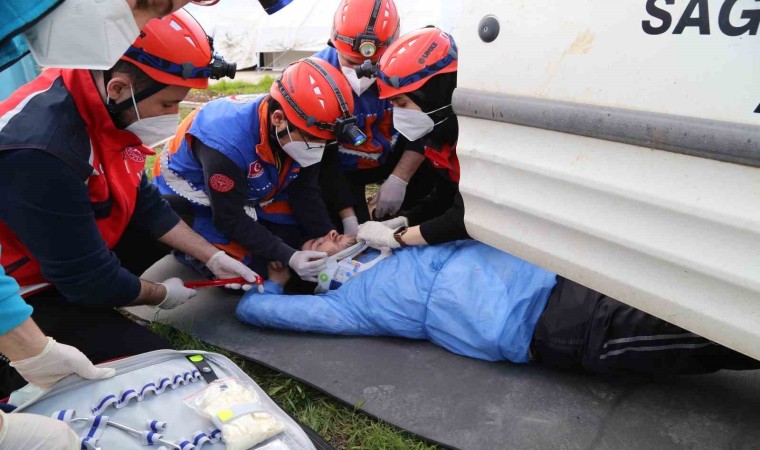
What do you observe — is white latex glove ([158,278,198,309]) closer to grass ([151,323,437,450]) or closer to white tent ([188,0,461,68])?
grass ([151,323,437,450])

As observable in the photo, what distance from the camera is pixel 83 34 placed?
4.53 feet

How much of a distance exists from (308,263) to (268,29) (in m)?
8.48

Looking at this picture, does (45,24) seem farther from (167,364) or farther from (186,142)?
(186,142)

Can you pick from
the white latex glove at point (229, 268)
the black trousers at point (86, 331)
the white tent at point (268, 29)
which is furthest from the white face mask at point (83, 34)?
the white tent at point (268, 29)

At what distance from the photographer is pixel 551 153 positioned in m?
1.44

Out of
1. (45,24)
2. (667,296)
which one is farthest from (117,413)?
(667,296)

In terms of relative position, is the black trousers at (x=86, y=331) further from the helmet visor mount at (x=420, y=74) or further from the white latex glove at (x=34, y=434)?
the helmet visor mount at (x=420, y=74)

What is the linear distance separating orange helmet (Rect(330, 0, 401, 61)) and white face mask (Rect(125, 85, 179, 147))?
144 centimetres

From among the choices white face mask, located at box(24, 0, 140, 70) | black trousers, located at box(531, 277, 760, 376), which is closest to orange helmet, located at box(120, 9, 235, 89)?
white face mask, located at box(24, 0, 140, 70)

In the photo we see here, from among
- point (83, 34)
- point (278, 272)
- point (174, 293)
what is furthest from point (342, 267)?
point (83, 34)

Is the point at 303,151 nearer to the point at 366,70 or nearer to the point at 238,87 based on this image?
the point at 366,70

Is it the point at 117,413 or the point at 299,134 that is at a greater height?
the point at 299,134

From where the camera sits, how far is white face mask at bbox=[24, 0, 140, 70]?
1336mm

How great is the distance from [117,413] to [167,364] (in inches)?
9.4
